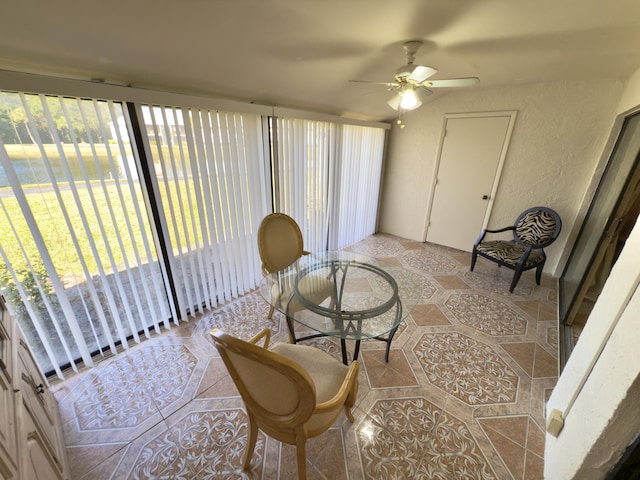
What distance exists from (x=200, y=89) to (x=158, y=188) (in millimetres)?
866

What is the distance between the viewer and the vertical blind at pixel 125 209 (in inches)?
55.7

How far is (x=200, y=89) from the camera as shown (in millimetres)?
1994

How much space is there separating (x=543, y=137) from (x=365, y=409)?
3700 mm

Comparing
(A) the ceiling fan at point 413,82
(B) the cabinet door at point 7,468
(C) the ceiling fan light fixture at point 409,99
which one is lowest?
(B) the cabinet door at point 7,468

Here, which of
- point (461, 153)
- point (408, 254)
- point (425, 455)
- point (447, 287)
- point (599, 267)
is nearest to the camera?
point (425, 455)

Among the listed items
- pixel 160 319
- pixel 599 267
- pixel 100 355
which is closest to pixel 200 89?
Answer: pixel 160 319

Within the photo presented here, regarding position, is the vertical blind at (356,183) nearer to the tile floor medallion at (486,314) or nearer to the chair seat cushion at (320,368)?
the tile floor medallion at (486,314)

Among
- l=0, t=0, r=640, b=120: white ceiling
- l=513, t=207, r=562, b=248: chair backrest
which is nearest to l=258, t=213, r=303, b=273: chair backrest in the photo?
l=0, t=0, r=640, b=120: white ceiling

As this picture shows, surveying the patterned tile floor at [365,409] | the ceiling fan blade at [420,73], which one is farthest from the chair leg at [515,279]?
the ceiling fan blade at [420,73]

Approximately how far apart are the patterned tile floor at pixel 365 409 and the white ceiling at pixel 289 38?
2009mm

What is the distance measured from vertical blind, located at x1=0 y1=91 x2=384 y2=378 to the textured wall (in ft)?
6.83

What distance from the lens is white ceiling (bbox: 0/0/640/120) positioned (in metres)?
1.15

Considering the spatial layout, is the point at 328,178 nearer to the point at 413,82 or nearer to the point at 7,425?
the point at 413,82

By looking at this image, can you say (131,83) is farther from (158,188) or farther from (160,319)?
(160,319)
